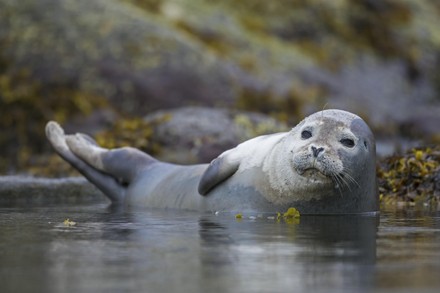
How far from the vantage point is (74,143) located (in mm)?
10391

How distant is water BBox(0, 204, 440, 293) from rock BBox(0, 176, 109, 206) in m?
2.09

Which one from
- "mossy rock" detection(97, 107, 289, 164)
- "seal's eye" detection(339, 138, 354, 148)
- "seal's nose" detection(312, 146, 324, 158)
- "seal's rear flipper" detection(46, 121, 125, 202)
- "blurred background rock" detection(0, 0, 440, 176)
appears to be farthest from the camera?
"blurred background rock" detection(0, 0, 440, 176)

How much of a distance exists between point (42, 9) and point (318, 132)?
39.2 feet

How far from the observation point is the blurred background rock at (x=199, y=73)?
1641cm

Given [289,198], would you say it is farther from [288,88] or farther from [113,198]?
[288,88]

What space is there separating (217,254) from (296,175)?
2.61 m

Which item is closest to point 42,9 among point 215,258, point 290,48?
point 290,48

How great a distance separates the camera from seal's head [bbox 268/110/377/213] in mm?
7695

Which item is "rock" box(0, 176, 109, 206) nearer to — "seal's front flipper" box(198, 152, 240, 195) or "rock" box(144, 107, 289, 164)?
"seal's front flipper" box(198, 152, 240, 195)

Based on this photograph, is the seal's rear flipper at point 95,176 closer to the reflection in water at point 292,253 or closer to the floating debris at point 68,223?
the reflection in water at point 292,253

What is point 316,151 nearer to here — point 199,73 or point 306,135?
point 306,135

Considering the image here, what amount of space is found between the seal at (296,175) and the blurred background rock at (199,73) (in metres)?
5.69

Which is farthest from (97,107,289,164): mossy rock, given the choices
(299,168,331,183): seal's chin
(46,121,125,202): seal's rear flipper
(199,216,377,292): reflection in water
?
(199,216,377,292): reflection in water

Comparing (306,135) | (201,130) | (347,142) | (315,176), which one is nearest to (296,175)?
(315,176)
